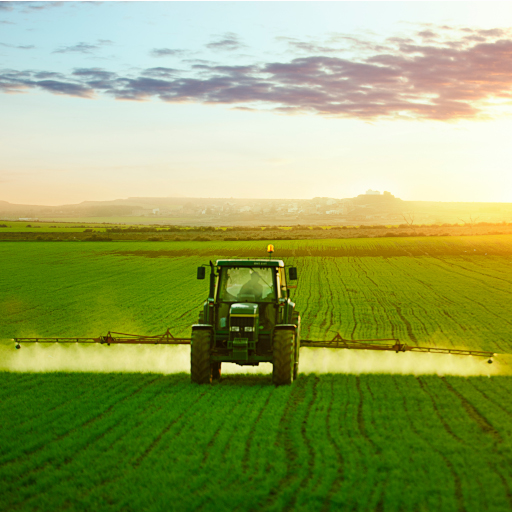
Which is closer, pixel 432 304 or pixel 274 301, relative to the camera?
pixel 274 301

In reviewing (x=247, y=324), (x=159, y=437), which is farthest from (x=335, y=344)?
(x=159, y=437)

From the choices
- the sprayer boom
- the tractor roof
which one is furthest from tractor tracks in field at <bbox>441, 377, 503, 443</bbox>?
the tractor roof

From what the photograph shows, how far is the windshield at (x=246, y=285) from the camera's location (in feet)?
40.1

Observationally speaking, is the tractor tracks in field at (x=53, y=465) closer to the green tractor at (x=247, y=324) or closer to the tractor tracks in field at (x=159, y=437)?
the tractor tracks in field at (x=159, y=437)

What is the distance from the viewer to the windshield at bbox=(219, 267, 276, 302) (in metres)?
12.2

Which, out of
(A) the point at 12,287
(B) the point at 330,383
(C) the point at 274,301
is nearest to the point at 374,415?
(B) the point at 330,383

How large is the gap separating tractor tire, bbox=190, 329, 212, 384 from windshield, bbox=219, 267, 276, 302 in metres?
1.18

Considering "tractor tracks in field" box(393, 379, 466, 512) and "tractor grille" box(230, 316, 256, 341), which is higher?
"tractor grille" box(230, 316, 256, 341)

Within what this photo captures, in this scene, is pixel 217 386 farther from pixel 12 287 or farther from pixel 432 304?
pixel 12 287

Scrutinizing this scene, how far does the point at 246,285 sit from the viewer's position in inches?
489

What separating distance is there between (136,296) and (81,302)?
10.5ft

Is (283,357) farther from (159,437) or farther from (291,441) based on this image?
(159,437)

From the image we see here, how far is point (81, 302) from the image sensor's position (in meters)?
26.9

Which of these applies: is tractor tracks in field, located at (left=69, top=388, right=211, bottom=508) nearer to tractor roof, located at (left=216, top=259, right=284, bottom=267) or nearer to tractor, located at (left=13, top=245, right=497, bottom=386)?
tractor, located at (left=13, top=245, right=497, bottom=386)
